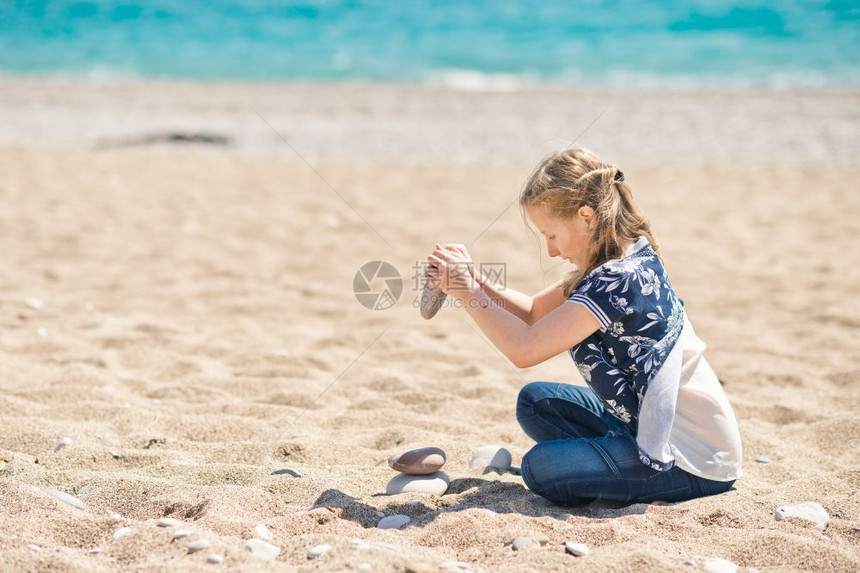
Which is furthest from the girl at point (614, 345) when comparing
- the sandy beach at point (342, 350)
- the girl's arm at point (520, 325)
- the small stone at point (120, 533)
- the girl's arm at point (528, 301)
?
the small stone at point (120, 533)

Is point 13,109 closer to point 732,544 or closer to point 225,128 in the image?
point 225,128

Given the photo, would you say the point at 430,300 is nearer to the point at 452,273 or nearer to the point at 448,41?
the point at 452,273

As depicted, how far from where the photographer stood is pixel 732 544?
2305mm

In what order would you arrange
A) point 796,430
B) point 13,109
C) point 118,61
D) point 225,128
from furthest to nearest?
1. point 118,61
2. point 13,109
3. point 225,128
4. point 796,430

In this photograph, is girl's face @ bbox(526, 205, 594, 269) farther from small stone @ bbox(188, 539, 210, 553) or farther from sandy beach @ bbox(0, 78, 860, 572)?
small stone @ bbox(188, 539, 210, 553)

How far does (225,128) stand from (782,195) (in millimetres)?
6778

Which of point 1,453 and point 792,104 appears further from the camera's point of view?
point 792,104

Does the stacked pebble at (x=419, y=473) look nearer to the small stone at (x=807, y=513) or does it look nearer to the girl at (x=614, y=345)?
the girl at (x=614, y=345)

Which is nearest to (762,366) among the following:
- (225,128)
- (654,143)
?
(654,143)

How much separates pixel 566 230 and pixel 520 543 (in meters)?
0.97

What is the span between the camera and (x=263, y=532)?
7.50 ft

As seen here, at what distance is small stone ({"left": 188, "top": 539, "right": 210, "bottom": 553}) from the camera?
2127 mm

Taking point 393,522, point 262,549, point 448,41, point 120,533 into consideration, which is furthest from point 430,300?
point 448,41

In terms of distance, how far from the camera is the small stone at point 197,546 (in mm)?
2127
